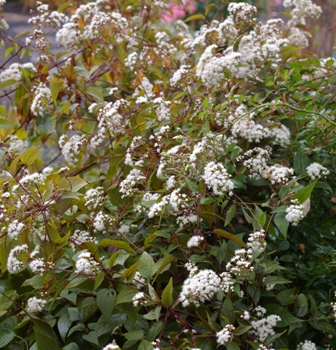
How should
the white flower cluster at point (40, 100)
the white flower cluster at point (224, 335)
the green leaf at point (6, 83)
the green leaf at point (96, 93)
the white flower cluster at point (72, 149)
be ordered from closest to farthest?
1. the white flower cluster at point (224, 335)
2. the white flower cluster at point (72, 149)
3. the white flower cluster at point (40, 100)
4. the green leaf at point (96, 93)
5. the green leaf at point (6, 83)

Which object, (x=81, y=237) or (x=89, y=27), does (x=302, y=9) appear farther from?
(x=81, y=237)

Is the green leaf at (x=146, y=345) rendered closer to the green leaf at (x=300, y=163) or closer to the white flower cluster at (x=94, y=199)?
the white flower cluster at (x=94, y=199)

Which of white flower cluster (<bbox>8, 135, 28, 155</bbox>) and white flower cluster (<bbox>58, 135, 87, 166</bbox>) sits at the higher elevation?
white flower cluster (<bbox>58, 135, 87, 166</bbox>)

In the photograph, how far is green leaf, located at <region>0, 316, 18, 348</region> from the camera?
1.39 meters

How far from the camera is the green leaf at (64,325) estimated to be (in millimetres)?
1334

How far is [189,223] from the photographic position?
4.68 feet

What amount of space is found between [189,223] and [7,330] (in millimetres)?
543

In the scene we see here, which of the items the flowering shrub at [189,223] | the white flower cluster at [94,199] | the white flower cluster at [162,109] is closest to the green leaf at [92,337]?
the flowering shrub at [189,223]

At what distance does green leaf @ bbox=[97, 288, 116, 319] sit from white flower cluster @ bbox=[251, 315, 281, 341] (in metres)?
0.33

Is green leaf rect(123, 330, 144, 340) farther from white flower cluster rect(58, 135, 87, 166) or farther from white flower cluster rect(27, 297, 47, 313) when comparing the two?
white flower cluster rect(58, 135, 87, 166)

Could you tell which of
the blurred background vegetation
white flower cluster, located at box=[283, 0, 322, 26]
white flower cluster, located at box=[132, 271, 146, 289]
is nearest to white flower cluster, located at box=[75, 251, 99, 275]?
white flower cluster, located at box=[132, 271, 146, 289]

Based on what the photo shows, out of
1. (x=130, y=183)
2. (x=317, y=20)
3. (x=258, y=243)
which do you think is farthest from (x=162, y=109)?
(x=317, y=20)

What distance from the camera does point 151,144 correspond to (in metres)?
1.68

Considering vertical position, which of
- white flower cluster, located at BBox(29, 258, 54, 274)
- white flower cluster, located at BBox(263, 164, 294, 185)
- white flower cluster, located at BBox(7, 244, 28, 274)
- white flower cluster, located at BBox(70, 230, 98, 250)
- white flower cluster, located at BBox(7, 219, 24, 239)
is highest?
white flower cluster, located at BBox(263, 164, 294, 185)
